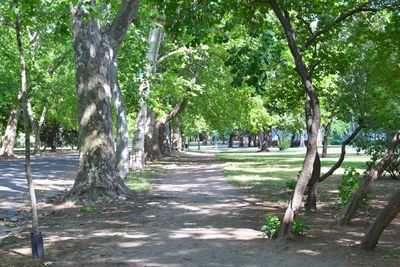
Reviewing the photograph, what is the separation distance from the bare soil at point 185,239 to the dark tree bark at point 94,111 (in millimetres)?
757

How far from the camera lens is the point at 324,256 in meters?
6.60

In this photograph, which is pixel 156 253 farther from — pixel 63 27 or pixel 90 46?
pixel 90 46

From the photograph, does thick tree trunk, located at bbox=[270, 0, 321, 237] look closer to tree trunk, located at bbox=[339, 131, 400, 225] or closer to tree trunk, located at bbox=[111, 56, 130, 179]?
tree trunk, located at bbox=[339, 131, 400, 225]

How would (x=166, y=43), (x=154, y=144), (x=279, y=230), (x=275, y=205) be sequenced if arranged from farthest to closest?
(x=154, y=144) < (x=166, y=43) < (x=275, y=205) < (x=279, y=230)

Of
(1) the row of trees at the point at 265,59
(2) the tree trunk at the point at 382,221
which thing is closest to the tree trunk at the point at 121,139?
(1) the row of trees at the point at 265,59

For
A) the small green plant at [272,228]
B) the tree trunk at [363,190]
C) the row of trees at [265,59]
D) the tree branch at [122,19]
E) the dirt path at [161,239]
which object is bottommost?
the dirt path at [161,239]

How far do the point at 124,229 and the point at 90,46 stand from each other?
18.2 ft

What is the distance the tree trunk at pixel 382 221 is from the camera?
20.3 ft

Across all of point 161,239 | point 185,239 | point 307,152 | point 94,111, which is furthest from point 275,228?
point 94,111

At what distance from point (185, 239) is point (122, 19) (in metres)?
7.06

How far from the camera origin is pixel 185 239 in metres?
7.89

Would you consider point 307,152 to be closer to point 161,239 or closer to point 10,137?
point 161,239

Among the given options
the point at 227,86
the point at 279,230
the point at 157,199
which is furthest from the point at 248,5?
the point at 227,86

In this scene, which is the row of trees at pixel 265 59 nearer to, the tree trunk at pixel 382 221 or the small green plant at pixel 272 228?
the small green plant at pixel 272 228
